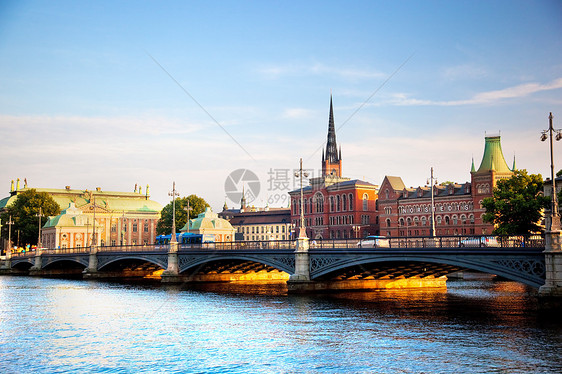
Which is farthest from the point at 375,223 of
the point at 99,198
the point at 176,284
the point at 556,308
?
the point at 556,308

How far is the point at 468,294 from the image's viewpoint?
191 feet

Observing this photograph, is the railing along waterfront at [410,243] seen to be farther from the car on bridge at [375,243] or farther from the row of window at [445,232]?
the row of window at [445,232]

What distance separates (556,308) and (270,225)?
161m

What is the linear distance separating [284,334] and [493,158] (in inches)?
4107

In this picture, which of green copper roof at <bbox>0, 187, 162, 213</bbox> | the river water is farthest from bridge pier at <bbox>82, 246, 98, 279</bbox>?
green copper roof at <bbox>0, 187, 162, 213</bbox>

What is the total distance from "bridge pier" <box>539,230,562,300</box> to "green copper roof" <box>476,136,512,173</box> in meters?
95.9

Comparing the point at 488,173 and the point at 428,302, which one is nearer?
the point at 428,302

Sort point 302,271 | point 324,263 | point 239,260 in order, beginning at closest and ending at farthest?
point 324,263, point 302,271, point 239,260

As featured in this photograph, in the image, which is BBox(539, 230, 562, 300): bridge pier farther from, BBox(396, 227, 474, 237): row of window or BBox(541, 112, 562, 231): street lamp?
BBox(396, 227, 474, 237): row of window

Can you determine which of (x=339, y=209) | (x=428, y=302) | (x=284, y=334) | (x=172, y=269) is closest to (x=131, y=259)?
(x=172, y=269)

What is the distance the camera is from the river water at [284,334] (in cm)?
2805

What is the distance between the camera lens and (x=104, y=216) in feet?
559

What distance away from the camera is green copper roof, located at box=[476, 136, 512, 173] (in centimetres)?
12962

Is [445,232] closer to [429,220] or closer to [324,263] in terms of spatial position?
[429,220]
